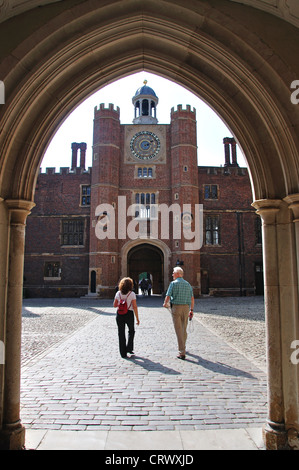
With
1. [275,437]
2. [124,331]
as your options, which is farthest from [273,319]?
Result: [124,331]

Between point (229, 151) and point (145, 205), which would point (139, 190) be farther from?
point (229, 151)

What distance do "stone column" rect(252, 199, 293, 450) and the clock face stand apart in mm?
23895

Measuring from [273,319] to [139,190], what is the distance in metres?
23.3

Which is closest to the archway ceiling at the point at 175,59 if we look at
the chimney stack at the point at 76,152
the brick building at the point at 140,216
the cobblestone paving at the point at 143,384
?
the cobblestone paving at the point at 143,384

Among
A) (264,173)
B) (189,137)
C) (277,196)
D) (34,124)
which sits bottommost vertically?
(277,196)

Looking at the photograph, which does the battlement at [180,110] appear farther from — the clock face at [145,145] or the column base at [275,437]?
the column base at [275,437]

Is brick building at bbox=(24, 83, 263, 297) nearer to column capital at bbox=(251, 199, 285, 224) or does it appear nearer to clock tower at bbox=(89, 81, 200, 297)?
clock tower at bbox=(89, 81, 200, 297)

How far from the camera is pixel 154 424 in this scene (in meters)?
3.50

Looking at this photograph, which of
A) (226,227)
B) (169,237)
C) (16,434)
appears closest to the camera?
(16,434)

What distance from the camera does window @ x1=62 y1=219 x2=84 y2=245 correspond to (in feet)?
88.2

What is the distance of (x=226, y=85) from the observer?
3.71 meters
